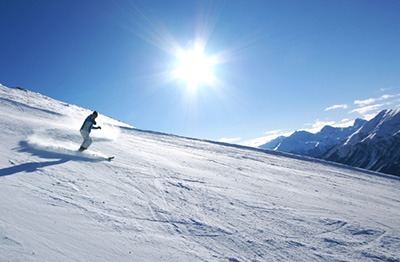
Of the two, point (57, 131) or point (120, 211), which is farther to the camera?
point (57, 131)

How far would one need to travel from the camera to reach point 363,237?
22.9ft

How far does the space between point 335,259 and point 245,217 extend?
88.6 inches

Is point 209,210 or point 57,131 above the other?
point 57,131

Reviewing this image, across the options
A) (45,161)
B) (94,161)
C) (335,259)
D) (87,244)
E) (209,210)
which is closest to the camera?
(87,244)

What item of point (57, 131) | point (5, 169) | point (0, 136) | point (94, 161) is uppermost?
point (57, 131)

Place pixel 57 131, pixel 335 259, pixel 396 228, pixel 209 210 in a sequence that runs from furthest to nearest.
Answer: pixel 57 131, pixel 396 228, pixel 209 210, pixel 335 259

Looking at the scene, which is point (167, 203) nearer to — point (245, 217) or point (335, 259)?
point (245, 217)

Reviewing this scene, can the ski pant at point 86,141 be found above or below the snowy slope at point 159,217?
above

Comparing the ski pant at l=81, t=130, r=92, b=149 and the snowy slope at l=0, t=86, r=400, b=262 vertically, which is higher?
the ski pant at l=81, t=130, r=92, b=149

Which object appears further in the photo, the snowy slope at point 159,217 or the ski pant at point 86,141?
the ski pant at point 86,141

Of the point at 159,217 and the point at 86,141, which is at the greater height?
the point at 86,141

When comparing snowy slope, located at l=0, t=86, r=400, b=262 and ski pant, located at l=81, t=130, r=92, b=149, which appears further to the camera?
ski pant, located at l=81, t=130, r=92, b=149

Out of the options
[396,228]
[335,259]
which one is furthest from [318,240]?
[396,228]

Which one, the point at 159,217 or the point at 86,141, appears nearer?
the point at 159,217
